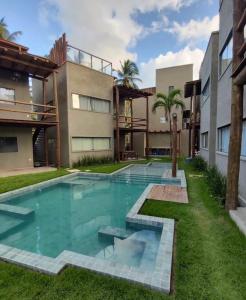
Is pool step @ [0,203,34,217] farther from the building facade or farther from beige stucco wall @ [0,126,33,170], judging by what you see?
beige stucco wall @ [0,126,33,170]

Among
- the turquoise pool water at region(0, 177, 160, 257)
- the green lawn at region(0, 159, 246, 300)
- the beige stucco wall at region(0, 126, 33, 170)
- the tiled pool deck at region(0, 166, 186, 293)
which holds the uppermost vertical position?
the beige stucco wall at region(0, 126, 33, 170)

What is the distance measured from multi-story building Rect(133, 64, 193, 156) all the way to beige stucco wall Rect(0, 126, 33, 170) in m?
12.3

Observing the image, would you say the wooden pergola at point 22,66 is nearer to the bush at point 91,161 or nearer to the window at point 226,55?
the bush at point 91,161

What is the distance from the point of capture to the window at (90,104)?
14766 mm

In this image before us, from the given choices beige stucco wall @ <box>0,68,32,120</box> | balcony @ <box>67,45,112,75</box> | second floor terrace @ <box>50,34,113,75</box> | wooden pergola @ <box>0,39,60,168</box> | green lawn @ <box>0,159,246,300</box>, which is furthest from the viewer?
balcony @ <box>67,45,112,75</box>

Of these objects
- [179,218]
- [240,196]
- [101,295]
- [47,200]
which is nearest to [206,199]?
[240,196]

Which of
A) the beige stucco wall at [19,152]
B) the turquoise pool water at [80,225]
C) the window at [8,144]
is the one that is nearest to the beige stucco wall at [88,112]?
the beige stucco wall at [19,152]

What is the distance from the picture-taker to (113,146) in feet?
58.3

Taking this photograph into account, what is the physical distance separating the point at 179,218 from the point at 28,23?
14995 mm

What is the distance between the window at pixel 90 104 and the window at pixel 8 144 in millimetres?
4852

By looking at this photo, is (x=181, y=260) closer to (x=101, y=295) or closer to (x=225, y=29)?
(x=101, y=295)

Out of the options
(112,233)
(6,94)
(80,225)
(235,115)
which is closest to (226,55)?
(235,115)

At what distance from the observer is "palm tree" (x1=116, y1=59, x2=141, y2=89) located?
81.1 feet

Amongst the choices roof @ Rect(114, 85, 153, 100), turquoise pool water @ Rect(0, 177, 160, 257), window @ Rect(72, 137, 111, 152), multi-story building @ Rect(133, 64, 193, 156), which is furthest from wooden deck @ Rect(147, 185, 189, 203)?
multi-story building @ Rect(133, 64, 193, 156)
